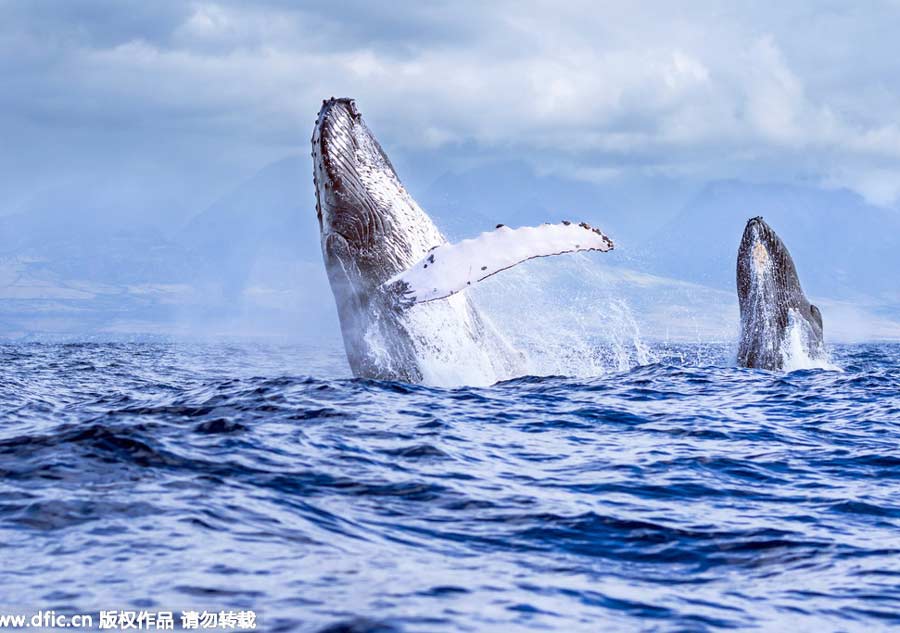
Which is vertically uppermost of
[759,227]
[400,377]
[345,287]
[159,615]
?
[759,227]

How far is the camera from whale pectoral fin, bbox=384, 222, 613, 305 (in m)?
12.3

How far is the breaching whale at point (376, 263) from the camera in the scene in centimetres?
1396

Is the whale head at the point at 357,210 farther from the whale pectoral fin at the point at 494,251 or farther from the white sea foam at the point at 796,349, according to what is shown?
the white sea foam at the point at 796,349

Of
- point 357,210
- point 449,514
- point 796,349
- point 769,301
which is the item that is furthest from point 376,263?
point 796,349

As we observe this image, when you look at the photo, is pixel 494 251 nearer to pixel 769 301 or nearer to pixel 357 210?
pixel 357 210

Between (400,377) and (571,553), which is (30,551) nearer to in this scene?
(571,553)

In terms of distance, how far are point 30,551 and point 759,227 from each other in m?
14.6

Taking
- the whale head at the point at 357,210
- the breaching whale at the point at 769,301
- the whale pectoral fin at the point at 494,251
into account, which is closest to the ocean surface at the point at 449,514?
the whale pectoral fin at the point at 494,251

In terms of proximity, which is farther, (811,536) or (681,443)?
(681,443)

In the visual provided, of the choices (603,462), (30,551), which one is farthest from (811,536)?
(30,551)

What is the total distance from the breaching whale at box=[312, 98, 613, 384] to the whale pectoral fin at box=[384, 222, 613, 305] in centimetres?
77

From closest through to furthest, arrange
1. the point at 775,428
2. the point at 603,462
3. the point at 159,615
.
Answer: the point at 159,615
the point at 603,462
the point at 775,428

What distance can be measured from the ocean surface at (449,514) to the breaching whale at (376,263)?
92 centimetres

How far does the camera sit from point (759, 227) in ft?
61.1
